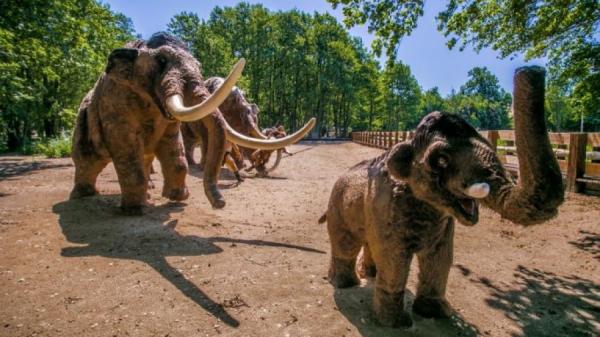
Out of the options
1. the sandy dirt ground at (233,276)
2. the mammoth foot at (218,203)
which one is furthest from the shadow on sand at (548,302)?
the mammoth foot at (218,203)

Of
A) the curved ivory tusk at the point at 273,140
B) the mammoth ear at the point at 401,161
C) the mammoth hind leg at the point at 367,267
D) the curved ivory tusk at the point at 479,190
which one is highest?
the curved ivory tusk at the point at 273,140

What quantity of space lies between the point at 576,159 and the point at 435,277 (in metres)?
6.80

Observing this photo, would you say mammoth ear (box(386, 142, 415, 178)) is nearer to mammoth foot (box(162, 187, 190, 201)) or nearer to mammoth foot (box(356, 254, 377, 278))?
mammoth foot (box(356, 254, 377, 278))

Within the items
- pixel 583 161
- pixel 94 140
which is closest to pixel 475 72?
pixel 583 161

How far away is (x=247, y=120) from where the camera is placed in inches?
427

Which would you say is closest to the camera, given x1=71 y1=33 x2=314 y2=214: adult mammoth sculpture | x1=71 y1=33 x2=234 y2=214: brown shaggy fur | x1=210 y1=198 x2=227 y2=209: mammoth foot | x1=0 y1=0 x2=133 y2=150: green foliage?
x1=210 y1=198 x2=227 y2=209: mammoth foot

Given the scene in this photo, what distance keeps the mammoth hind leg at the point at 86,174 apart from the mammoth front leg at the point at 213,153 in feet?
8.27

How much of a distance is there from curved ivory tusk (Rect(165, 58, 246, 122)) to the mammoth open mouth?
207 centimetres

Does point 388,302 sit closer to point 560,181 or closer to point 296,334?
point 296,334

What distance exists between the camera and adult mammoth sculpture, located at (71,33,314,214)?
4.43 metres

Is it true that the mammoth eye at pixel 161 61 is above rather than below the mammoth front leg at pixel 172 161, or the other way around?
above

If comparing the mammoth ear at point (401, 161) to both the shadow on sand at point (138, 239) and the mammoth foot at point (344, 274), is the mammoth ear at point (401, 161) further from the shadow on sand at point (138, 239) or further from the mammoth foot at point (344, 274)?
the shadow on sand at point (138, 239)

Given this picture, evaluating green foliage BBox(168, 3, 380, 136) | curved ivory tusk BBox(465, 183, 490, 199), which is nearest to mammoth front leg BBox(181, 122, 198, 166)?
curved ivory tusk BBox(465, 183, 490, 199)

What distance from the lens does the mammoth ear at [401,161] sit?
7.86ft
